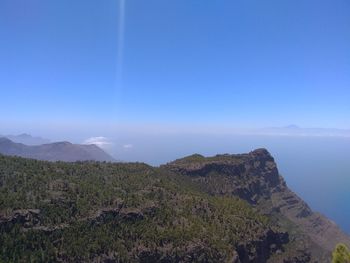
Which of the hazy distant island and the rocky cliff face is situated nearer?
the hazy distant island

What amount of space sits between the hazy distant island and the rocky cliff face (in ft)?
51.2

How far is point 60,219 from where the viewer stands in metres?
84.9

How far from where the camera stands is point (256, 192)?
17575 cm

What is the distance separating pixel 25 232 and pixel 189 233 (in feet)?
116

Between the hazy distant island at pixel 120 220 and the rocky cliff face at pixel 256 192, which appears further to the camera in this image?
the rocky cliff face at pixel 256 192

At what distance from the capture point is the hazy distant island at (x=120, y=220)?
7947 centimetres

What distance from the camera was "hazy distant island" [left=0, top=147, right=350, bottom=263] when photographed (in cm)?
7947

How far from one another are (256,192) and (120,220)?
96574 millimetres

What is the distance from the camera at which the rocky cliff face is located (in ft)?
486

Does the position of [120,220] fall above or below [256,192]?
above

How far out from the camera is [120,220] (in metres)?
92.3

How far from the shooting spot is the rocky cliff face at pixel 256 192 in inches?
5837

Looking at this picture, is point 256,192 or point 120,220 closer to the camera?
point 120,220

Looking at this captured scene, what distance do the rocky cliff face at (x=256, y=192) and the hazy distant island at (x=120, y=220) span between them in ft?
51.2
